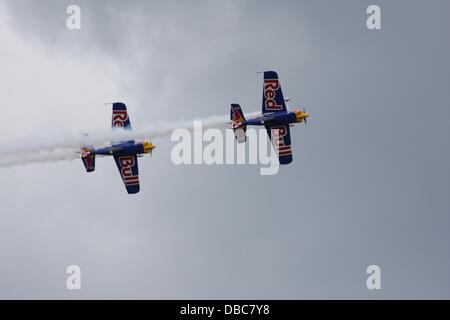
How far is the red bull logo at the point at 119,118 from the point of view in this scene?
253 ft

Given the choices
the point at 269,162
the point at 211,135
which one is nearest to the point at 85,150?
the point at 211,135

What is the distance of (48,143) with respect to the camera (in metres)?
75.6

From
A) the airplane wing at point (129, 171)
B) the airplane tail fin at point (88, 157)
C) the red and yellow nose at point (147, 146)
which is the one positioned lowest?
the airplane wing at point (129, 171)

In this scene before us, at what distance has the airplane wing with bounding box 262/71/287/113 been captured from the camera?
7800 centimetres

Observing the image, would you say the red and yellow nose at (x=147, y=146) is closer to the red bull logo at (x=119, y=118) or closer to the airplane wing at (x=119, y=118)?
the airplane wing at (x=119, y=118)

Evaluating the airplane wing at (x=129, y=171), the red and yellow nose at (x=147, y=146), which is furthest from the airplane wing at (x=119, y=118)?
the airplane wing at (x=129, y=171)

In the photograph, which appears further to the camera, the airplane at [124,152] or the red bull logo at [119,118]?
the red bull logo at [119,118]

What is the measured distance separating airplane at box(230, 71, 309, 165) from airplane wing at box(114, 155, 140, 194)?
289 inches

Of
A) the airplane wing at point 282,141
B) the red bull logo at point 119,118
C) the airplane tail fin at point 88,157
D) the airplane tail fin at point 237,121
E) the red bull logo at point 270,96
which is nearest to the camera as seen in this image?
the airplane tail fin at point 88,157

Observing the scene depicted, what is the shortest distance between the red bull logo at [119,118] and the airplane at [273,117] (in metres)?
7.31

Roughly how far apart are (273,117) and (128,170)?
10.6 meters

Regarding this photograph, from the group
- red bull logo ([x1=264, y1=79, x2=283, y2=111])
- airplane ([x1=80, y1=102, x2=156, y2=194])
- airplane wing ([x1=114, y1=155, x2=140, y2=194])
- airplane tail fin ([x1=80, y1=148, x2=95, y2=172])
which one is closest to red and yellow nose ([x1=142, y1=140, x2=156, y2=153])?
airplane ([x1=80, y1=102, x2=156, y2=194])

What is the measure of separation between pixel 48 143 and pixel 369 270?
2451cm
